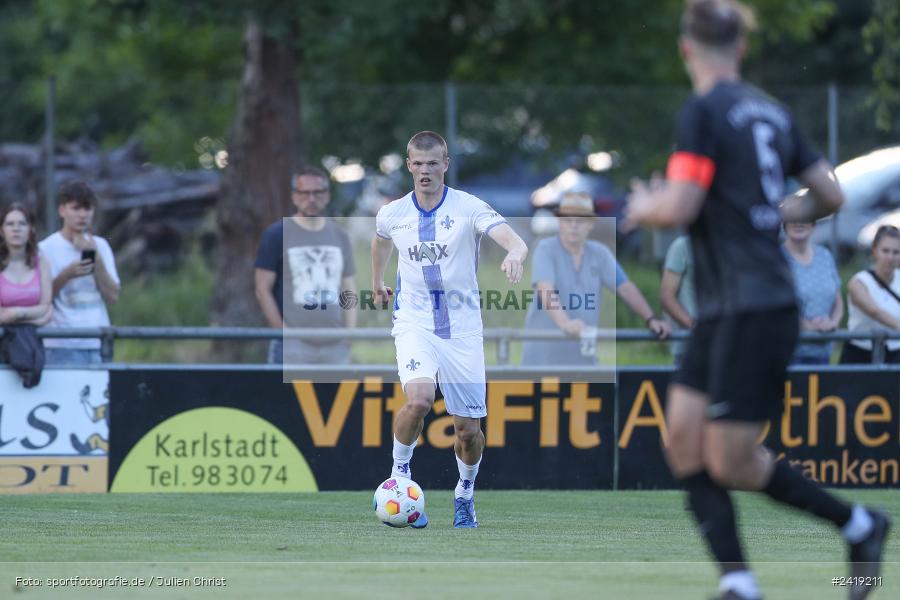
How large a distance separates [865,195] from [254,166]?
10.2 m

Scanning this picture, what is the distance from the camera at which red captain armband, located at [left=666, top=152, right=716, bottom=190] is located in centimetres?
566

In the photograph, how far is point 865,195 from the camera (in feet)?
76.6

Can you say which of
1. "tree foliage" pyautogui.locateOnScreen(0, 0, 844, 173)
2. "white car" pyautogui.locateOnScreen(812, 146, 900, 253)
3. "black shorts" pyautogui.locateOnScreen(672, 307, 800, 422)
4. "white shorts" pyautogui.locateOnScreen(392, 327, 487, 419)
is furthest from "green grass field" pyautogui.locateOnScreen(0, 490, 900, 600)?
"white car" pyautogui.locateOnScreen(812, 146, 900, 253)

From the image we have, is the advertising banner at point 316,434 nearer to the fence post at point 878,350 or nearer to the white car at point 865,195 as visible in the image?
the fence post at point 878,350

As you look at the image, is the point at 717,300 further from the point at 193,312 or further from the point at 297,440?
the point at 193,312

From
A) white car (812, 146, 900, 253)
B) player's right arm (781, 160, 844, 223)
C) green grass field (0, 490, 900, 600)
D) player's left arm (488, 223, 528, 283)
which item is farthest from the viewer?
white car (812, 146, 900, 253)

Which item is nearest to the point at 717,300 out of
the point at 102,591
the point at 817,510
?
the point at 817,510

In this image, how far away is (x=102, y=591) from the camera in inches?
246

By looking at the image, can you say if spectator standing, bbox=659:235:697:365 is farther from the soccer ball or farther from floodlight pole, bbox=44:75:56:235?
floodlight pole, bbox=44:75:56:235

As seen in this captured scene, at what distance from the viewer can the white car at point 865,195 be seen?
18.6m

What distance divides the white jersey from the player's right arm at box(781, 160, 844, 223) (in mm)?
3021

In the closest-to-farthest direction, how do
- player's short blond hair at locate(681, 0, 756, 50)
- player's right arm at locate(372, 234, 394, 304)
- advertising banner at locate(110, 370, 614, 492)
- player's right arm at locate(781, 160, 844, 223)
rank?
player's short blond hair at locate(681, 0, 756, 50) → player's right arm at locate(781, 160, 844, 223) → player's right arm at locate(372, 234, 394, 304) → advertising banner at locate(110, 370, 614, 492)

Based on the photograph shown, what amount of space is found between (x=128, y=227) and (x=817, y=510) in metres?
13.8

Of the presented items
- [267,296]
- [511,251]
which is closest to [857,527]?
[511,251]
